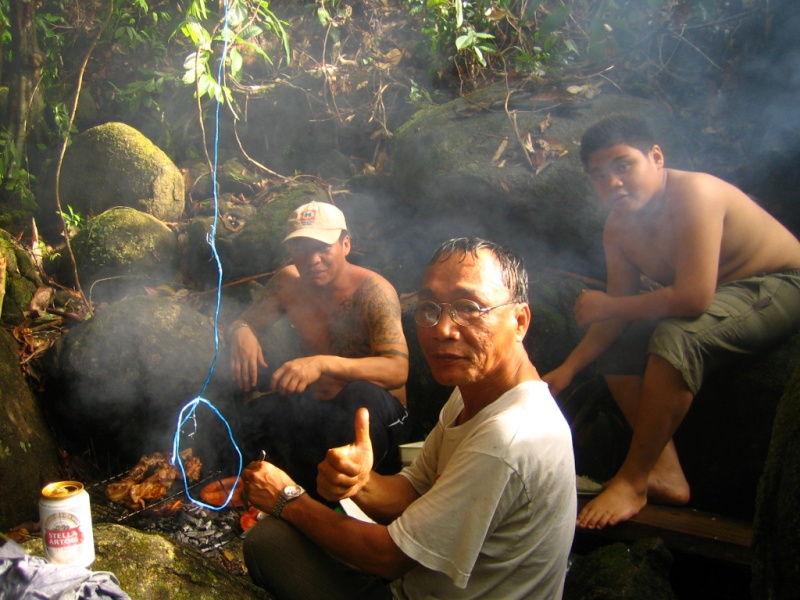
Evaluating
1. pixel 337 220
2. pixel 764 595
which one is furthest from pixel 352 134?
pixel 764 595

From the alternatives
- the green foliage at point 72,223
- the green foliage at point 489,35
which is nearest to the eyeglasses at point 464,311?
the green foliage at point 489,35

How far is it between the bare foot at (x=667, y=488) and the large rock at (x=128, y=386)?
3.01 m

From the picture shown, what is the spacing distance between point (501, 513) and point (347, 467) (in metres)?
0.50

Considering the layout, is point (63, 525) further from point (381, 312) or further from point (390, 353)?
point (381, 312)

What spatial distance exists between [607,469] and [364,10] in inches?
269

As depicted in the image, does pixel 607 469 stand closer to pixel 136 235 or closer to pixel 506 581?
pixel 506 581

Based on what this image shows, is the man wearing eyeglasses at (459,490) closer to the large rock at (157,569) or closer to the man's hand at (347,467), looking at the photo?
the man's hand at (347,467)

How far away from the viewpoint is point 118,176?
294 inches

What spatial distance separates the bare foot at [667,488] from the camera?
3.62m

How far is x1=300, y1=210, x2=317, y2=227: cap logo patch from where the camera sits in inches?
173

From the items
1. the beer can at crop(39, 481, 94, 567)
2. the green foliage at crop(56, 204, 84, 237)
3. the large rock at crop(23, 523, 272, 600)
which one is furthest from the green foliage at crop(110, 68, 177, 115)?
the beer can at crop(39, 481, 94, 567)

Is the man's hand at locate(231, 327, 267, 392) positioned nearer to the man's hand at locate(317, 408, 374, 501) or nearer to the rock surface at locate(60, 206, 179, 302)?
the rock surface at locate(60, 206, 179, 302)

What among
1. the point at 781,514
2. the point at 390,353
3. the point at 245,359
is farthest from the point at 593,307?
the point at 245,359

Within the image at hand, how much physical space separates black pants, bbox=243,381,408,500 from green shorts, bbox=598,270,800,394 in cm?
154
